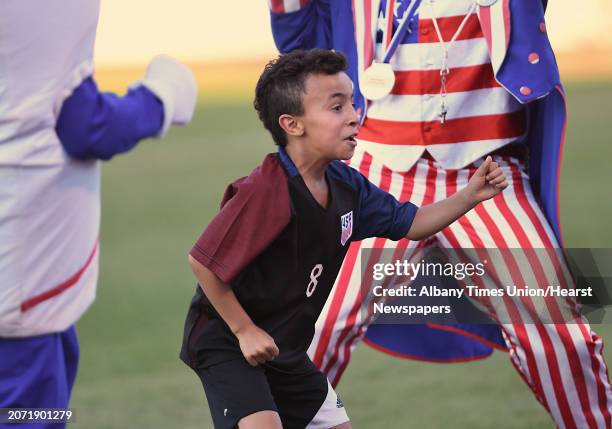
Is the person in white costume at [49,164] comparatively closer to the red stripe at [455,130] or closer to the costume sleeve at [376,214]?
the costume sleeve at [376,214]

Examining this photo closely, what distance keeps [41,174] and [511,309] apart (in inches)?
63.4

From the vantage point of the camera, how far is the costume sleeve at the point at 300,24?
390 centimetres

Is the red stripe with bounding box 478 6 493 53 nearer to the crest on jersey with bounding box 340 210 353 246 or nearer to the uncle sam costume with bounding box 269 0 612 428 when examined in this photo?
the uncle sam costume with bounding box 269 0 612 428

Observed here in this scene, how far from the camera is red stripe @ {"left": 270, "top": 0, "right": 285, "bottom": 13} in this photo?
388 cm

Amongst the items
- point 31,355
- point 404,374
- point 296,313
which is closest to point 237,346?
point 296,313

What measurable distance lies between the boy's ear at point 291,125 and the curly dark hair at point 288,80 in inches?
0.5

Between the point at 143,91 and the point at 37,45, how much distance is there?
30cm

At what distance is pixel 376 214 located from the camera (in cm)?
331

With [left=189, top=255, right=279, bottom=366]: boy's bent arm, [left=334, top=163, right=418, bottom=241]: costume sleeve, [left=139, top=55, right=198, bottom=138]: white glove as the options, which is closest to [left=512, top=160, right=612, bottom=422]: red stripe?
[left=334, top=163, right=418, bottom=241]: costume sleeve

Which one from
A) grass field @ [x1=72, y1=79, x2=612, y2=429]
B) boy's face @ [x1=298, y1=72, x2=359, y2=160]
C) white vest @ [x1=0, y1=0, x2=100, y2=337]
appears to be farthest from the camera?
grass field @ [x1=72, y1=79, x2=612, y2=429]

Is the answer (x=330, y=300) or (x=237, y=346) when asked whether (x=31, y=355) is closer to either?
(x=237, y=346)

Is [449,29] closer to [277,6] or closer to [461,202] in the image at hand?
[277,6]

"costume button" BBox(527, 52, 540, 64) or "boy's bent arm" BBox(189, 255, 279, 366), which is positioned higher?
"costume button" BBox(527, 52, 540, 64)

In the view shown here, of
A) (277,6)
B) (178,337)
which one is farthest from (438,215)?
(178,337)
